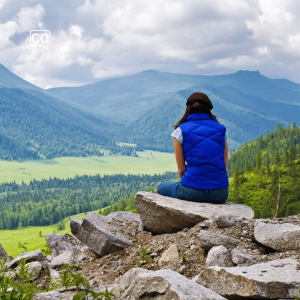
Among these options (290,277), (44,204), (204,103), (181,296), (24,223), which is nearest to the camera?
(181,296)

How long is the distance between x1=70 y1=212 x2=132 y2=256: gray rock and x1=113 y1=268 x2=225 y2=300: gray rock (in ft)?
11.7

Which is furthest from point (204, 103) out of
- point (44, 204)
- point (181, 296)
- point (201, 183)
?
point (44, 204)

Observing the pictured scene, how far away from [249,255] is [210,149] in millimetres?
2689

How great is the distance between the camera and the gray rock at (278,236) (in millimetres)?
5262

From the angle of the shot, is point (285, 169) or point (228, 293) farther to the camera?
point (285, 169)

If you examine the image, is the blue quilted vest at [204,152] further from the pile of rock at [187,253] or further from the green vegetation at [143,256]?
the green vegetation at [143,256]

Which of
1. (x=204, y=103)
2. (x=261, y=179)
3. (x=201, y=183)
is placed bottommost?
(x=261, y=179)

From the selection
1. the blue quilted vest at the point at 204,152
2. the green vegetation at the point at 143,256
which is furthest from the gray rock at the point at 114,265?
the blue quilted vest at the point at 204,152

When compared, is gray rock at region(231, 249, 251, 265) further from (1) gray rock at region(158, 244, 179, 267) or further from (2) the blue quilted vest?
(2) the blue quilted vest

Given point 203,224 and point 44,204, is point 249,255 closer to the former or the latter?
point 203,224

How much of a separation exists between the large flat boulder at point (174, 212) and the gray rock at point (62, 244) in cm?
285

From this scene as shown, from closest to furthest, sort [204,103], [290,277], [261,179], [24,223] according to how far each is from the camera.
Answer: [290,277] → [204,103] → [261,179] → [24,223]

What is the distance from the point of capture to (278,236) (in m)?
→ 5.50

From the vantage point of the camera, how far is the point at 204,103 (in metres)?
7.52
